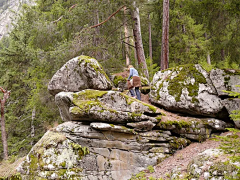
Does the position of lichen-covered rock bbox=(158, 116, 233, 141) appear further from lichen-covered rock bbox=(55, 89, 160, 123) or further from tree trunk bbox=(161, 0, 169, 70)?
tree trunk bbox=(161, 0, 169, 70)

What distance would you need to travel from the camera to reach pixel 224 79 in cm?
788

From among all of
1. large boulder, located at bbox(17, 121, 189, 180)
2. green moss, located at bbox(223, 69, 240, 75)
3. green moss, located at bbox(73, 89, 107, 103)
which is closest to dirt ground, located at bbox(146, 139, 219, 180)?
large boulder, located at bbox(17, 121, 189, 180)

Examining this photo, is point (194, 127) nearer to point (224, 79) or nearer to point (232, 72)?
point (224, 79)

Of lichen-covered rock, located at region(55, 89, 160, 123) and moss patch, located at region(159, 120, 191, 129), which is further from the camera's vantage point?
moss patch, located at region(159, 120, 191, 129)

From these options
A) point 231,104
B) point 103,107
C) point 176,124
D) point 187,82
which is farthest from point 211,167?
point 187,82

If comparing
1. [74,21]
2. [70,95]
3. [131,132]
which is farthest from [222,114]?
[74,21]

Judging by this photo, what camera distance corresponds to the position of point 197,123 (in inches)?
292

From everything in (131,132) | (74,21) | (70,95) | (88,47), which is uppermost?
(74,21)

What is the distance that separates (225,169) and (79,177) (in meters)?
4.20

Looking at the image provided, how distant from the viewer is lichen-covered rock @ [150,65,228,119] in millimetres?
7645

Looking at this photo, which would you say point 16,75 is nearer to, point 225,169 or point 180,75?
point 180,75

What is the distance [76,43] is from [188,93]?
6.50 m

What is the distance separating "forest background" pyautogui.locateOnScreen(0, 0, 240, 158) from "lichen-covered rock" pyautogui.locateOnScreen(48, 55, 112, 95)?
89.0 inches

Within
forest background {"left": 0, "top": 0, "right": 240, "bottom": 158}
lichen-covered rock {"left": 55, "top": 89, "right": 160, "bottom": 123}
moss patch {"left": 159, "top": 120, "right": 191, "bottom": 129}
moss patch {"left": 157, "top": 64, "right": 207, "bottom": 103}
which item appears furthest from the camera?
forest background {"left": 0, "top": 0, "right": 240, "bottom": 158}
